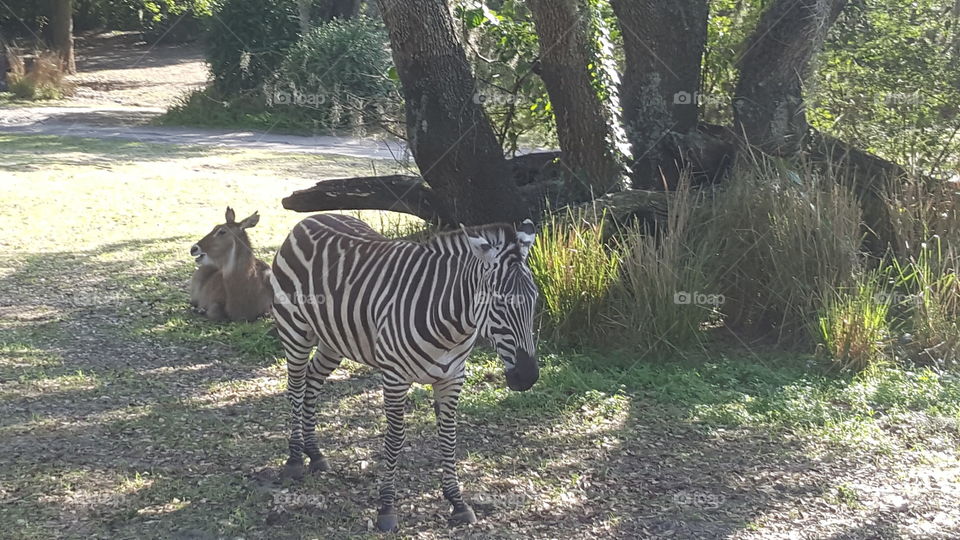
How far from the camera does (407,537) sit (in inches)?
193

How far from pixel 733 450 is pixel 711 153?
4333 mm

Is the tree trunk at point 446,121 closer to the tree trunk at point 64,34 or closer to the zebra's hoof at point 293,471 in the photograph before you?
the zebra's hoof at point 293,471

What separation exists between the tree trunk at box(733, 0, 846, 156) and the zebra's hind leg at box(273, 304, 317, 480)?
5905 mm

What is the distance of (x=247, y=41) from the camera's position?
23.2 m

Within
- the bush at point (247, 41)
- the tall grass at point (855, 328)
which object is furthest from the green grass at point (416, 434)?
the bush at point (247, 41)

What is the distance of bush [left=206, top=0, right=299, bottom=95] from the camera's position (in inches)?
900

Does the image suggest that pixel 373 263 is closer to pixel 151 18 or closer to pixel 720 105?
pixel 720 105

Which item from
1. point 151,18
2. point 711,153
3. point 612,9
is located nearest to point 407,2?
point 612,9

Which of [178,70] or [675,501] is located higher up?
[178,70]

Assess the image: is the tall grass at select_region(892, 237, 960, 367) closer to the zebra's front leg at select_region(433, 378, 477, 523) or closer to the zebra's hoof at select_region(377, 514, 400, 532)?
the zebra's front leg at select_region(433, 378, 477, 523)

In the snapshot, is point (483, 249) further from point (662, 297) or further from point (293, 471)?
point (662, 297)

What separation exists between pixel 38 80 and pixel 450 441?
76.3 feet

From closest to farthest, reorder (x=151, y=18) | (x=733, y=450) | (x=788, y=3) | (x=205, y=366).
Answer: (x=733, y=450)
(x=205, y=366)
(x=788, y=3)
(x=151, y=18)

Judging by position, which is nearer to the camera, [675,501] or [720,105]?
[675,501]
